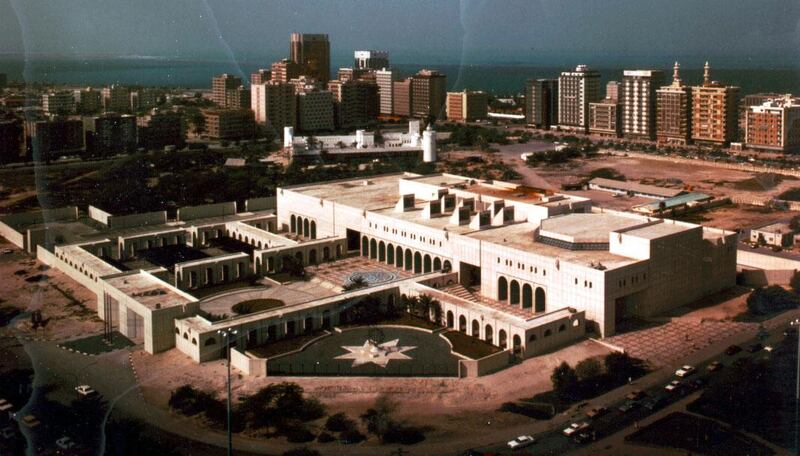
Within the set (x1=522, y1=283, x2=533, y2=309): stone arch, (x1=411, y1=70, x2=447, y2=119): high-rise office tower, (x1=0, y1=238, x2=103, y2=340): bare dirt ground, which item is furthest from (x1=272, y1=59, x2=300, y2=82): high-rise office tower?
(x1=522, y1=283, x2=533, y2=309): stone arch

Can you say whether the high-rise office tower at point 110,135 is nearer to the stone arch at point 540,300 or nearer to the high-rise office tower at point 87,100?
the high-rise office tower at point 87,100

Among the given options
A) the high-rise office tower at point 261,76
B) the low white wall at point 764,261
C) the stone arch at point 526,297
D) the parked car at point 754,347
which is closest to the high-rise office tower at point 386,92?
the high-rise office tower at point 261,76

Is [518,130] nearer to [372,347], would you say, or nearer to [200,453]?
[372,347]

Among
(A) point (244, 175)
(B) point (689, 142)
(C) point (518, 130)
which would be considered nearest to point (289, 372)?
(A) point (244, 175)

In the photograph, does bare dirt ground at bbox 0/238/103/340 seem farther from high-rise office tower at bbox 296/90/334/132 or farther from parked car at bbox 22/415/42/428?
high-rise office tower at bbox 296/90/334/132

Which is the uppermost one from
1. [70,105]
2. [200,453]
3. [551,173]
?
[70,105]

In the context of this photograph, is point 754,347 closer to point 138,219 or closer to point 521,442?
point 521,442
